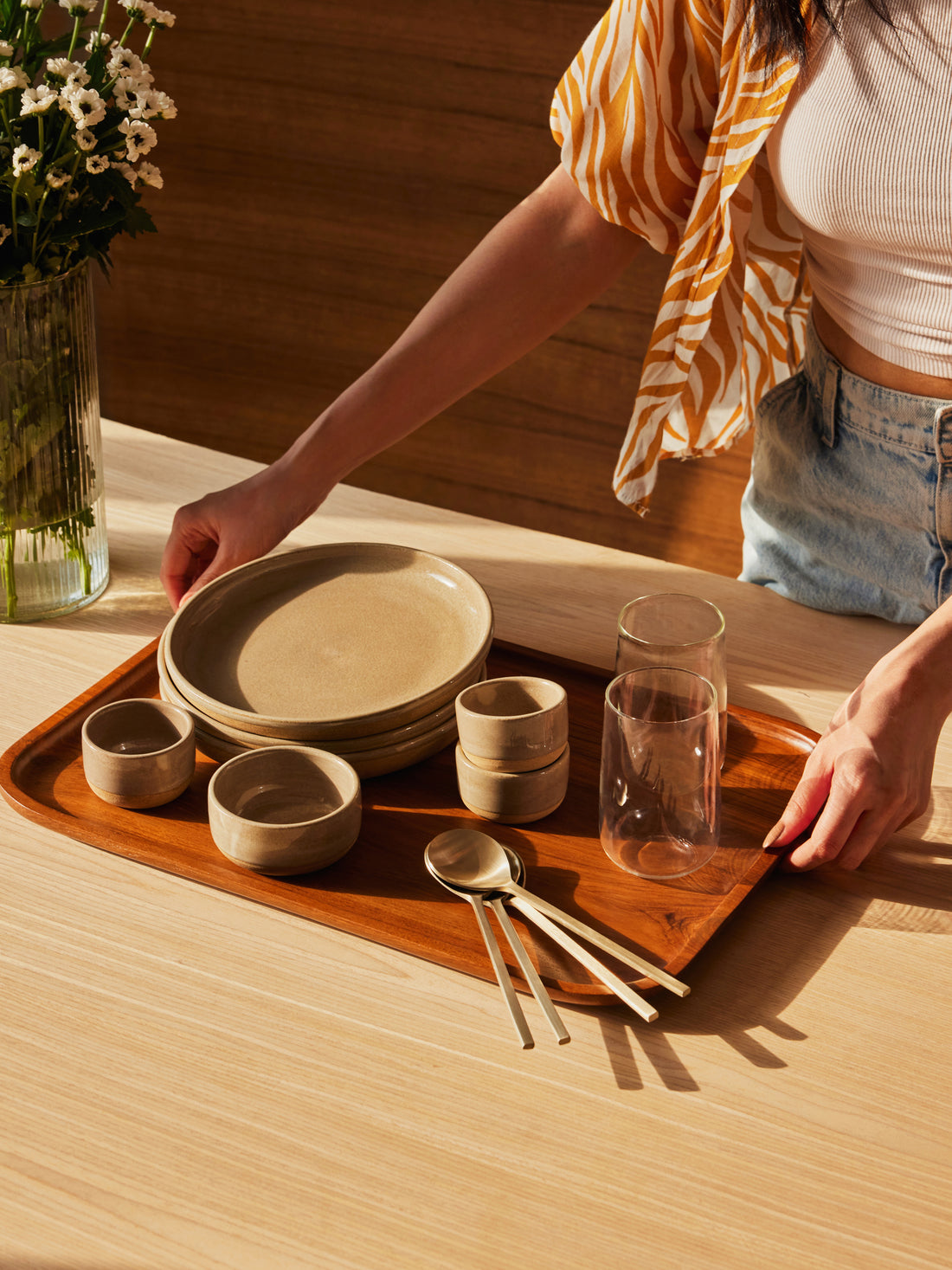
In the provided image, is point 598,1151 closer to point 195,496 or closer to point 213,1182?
point 213,1182

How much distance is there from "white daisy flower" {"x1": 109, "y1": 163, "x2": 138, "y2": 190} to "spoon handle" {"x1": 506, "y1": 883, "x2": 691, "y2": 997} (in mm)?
674

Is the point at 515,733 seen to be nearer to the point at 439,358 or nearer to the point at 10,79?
the point at 439,358

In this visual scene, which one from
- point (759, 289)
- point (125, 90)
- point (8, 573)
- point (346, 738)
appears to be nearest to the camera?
point (346, 738)

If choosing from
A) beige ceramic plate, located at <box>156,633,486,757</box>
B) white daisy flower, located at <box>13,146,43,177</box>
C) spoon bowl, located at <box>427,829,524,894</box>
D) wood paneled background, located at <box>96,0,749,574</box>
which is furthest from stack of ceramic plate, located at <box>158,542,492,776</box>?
wood paneled background, located at <box>96,0,749,574</box>

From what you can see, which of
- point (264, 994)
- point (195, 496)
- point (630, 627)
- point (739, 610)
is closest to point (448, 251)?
point (195, 496)

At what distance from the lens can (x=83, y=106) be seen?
0.98 metres

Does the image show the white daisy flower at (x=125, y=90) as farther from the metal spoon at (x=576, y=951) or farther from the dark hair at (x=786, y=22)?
A: the metal spoon at (x=576, y=951)

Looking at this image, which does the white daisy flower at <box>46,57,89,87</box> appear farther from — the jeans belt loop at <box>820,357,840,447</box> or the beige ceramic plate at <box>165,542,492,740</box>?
the jeans belt loop at <box>820,357,840,447</box>

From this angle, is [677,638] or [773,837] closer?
[773,837]

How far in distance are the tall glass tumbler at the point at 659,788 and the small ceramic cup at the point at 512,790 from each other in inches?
1.5

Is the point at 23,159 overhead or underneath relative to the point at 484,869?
overhead

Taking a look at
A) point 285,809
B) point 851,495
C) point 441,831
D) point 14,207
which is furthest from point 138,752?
point 851,495

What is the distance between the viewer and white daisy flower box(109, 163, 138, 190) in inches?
41.4

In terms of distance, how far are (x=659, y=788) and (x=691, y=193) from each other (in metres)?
0.65
